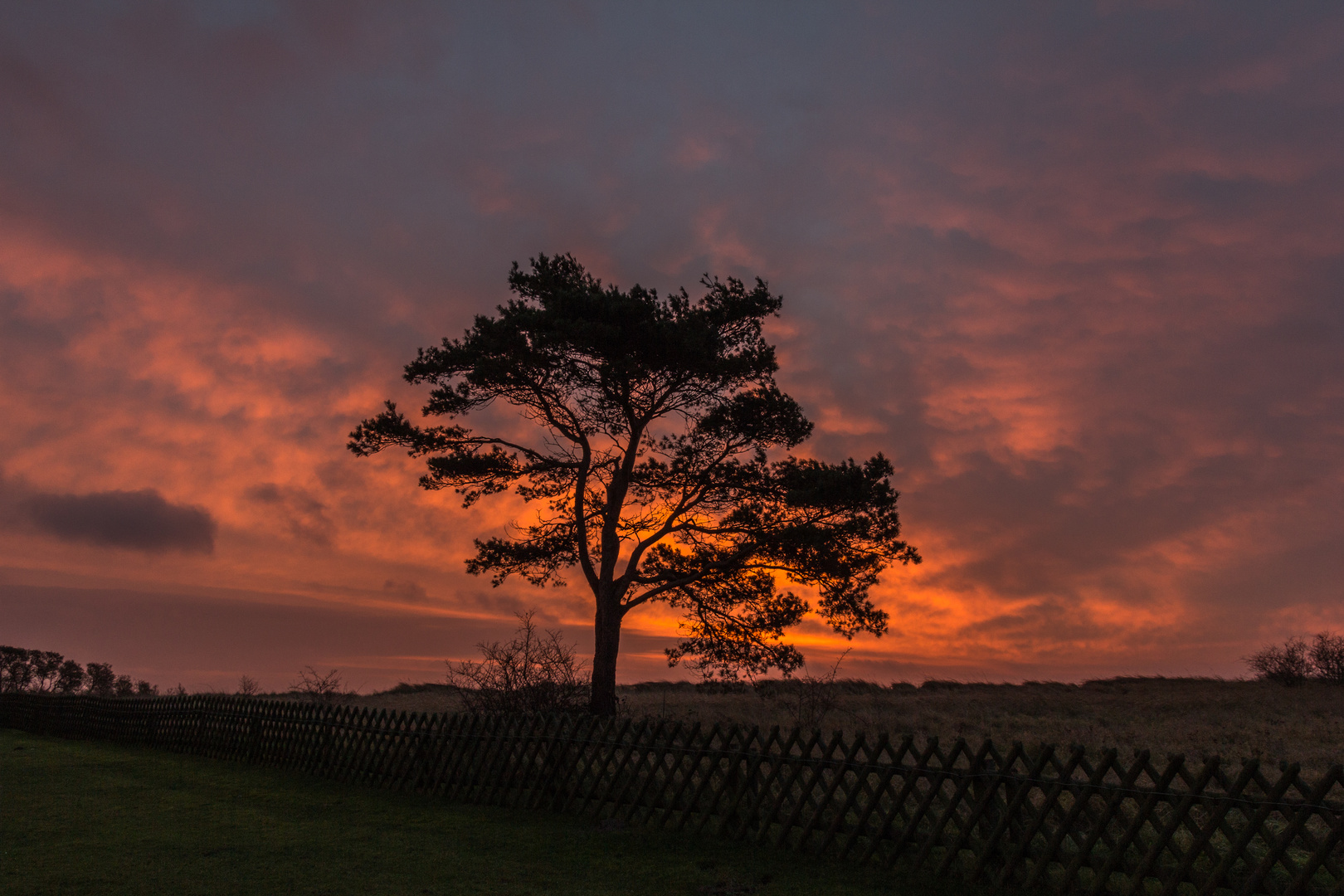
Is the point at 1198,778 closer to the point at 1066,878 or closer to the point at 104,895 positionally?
the point at 1066,878

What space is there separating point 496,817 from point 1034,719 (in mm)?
17793

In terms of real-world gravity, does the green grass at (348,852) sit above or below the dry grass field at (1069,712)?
below

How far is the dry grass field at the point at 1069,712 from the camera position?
1875 centimetres

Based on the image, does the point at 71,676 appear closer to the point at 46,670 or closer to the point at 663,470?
the point at 46,670

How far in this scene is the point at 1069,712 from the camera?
2688 cm

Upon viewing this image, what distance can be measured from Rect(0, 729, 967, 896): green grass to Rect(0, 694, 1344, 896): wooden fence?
0.38 m

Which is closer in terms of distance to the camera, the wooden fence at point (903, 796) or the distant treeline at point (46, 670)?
the wooden fence at point (903, 796)

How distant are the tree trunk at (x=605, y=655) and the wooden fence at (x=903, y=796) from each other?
4.10m

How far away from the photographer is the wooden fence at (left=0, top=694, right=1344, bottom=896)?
23.6ft

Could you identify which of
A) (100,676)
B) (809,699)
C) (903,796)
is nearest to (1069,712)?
(809,699)

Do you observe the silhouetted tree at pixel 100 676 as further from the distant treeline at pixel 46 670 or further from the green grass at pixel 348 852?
the green grass at pixel 348 852

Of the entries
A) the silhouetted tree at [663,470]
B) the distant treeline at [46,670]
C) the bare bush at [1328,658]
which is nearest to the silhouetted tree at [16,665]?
the distant treeline at [46,670]

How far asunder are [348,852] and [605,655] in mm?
9426

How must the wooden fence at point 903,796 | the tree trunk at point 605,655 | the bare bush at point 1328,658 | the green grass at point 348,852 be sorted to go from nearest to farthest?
the wooden fence at point 903,796 < the green grass at point 348,852 < the tree trunk at point 605,655 < the bare bush at point 1328,658
